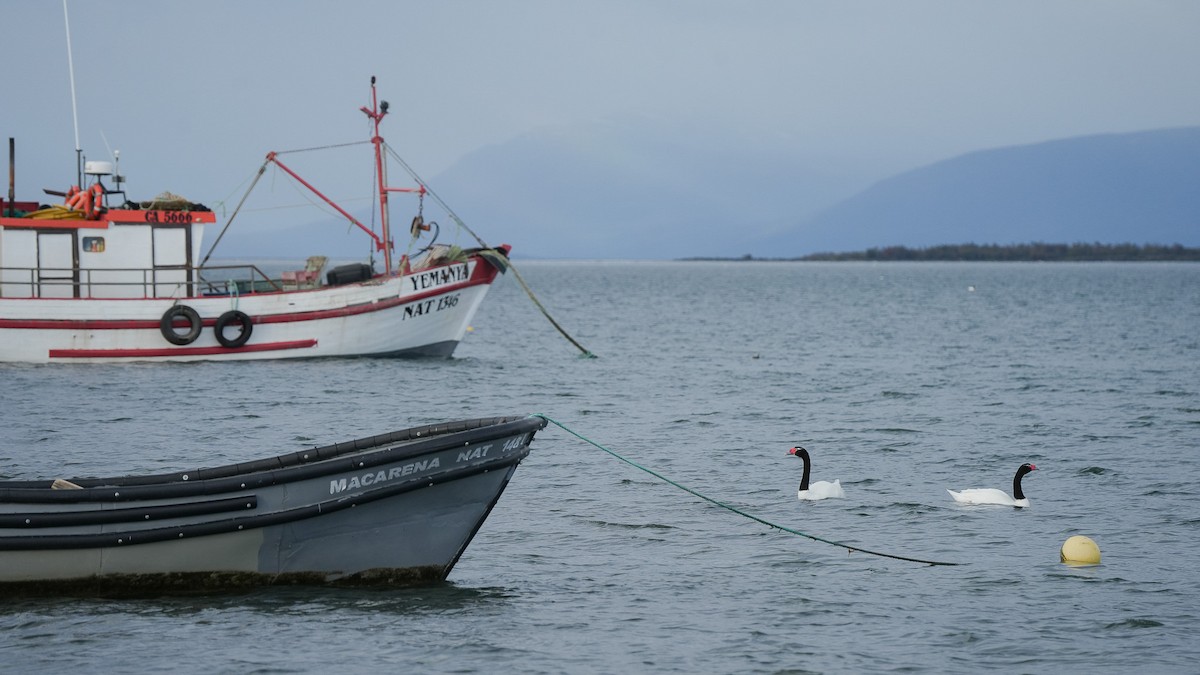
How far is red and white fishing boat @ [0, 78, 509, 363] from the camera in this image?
2698 centimetres

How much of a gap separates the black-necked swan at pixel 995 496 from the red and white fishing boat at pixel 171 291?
1595cm

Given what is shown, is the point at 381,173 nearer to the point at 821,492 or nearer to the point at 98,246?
the point at 98,246

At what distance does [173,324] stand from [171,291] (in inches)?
27.4

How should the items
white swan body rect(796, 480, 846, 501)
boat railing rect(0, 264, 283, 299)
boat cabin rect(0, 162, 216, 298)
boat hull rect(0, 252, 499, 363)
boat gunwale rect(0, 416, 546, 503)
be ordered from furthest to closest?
1. boat hull rect(0, 252, 499, 363)
2. boat railing rect(0, 264, 283, 299)
3. boat cabin rect(0, 162, 216, 298)
4. white swan body rect(796, 480, 846, 501)
5. boat gunwale rect(0, 416, 546, 503)

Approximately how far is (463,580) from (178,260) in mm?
18112

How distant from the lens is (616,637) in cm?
1038

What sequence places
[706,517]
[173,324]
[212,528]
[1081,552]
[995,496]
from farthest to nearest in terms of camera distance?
[173,324] < [995,496] < [706,517] < [1081,552] < [212,528]

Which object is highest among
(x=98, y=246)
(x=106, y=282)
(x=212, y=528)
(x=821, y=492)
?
(x=98, y=246)

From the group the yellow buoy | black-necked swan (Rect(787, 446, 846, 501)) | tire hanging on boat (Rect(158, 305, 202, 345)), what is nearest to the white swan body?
black-necked swan (Rect(787, 446, 846, 501))

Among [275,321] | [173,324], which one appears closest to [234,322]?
[275,321]

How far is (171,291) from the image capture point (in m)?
28.0

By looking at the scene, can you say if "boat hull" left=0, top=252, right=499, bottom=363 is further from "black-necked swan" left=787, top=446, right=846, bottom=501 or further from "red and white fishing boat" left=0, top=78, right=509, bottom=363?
"black-necked swan" left=787, top=446, right=846, bottom=501

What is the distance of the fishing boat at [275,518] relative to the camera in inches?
411

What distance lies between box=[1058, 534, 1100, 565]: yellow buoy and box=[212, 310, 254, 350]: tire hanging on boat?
1981cm
